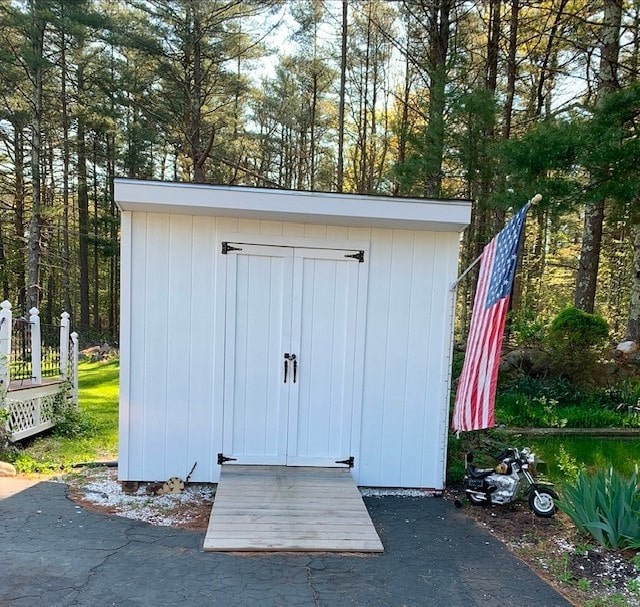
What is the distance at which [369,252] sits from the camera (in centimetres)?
420

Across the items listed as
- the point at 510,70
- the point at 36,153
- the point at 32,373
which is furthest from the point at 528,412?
the point at 36,153

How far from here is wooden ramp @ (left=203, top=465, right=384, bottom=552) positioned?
3062 millimetres

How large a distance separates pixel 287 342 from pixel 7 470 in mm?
2868

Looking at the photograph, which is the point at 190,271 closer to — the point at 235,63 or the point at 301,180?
the point at 235,63

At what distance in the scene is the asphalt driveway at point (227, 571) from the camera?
254cm

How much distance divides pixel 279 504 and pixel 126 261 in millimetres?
2279

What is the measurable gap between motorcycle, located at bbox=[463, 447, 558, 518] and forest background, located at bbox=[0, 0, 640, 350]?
3.18 metres

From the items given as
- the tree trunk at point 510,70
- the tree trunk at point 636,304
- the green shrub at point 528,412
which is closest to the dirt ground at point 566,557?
the green shrub at point 528,412

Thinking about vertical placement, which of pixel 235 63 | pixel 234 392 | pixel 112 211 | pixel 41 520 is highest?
pixel 235 63

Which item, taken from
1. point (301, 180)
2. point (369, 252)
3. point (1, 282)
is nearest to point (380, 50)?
point (301, 180)

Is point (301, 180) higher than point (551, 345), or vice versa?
point (301, 180)

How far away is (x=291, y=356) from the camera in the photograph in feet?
13.7

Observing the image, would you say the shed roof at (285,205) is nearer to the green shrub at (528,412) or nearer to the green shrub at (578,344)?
the green shrub at (528,412)

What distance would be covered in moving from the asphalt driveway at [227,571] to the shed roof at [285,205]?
94.6 inches
